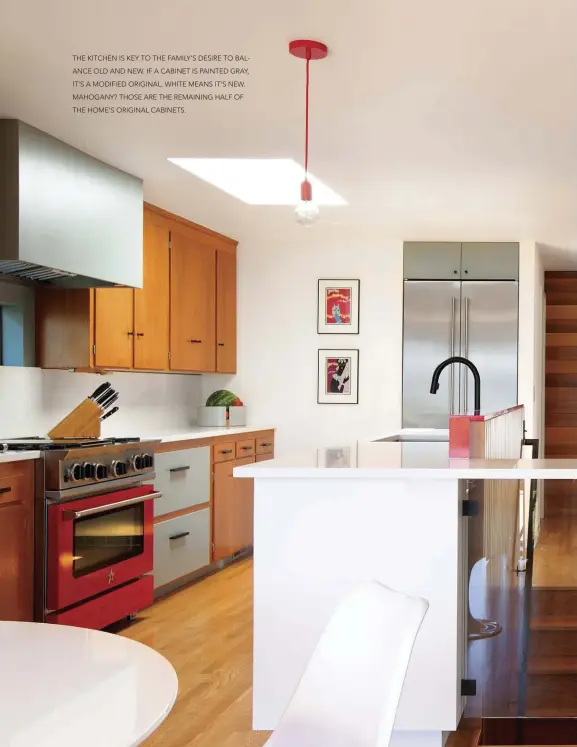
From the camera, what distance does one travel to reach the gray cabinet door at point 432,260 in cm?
688

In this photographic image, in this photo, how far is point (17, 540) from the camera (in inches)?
148

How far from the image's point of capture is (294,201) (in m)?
5.50

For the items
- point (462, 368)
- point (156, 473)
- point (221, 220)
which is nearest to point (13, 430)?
point (156, 473)

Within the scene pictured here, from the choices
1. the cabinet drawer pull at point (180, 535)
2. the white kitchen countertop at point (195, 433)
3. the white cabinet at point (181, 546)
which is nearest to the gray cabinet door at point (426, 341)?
Answer: the white kitchen countertop at point (195, 433)

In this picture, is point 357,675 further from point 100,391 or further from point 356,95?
point 100,391

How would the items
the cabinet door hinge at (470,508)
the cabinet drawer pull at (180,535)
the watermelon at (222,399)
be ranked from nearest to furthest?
Answer: the cabinet door hinge at (470,508)
the cabinet drawer pull at (180,535)
the watermelon at (222,399)

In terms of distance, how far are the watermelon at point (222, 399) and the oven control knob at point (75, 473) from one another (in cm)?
264

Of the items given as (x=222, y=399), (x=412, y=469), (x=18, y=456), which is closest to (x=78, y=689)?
(x=412, y=469)

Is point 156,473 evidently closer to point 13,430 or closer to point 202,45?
point 13,430

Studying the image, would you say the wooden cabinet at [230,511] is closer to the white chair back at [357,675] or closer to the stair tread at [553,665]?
the stair tread at [553,665]

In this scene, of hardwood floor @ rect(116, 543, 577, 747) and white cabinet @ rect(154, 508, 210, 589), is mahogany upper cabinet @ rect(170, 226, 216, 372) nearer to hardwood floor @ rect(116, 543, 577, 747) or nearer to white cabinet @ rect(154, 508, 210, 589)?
white cabinet @ rect(154, 508, 210, 589)

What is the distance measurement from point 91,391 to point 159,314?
2.14 ft

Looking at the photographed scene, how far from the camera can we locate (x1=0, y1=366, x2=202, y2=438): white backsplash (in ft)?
15.3

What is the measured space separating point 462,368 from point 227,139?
324 centimetres
